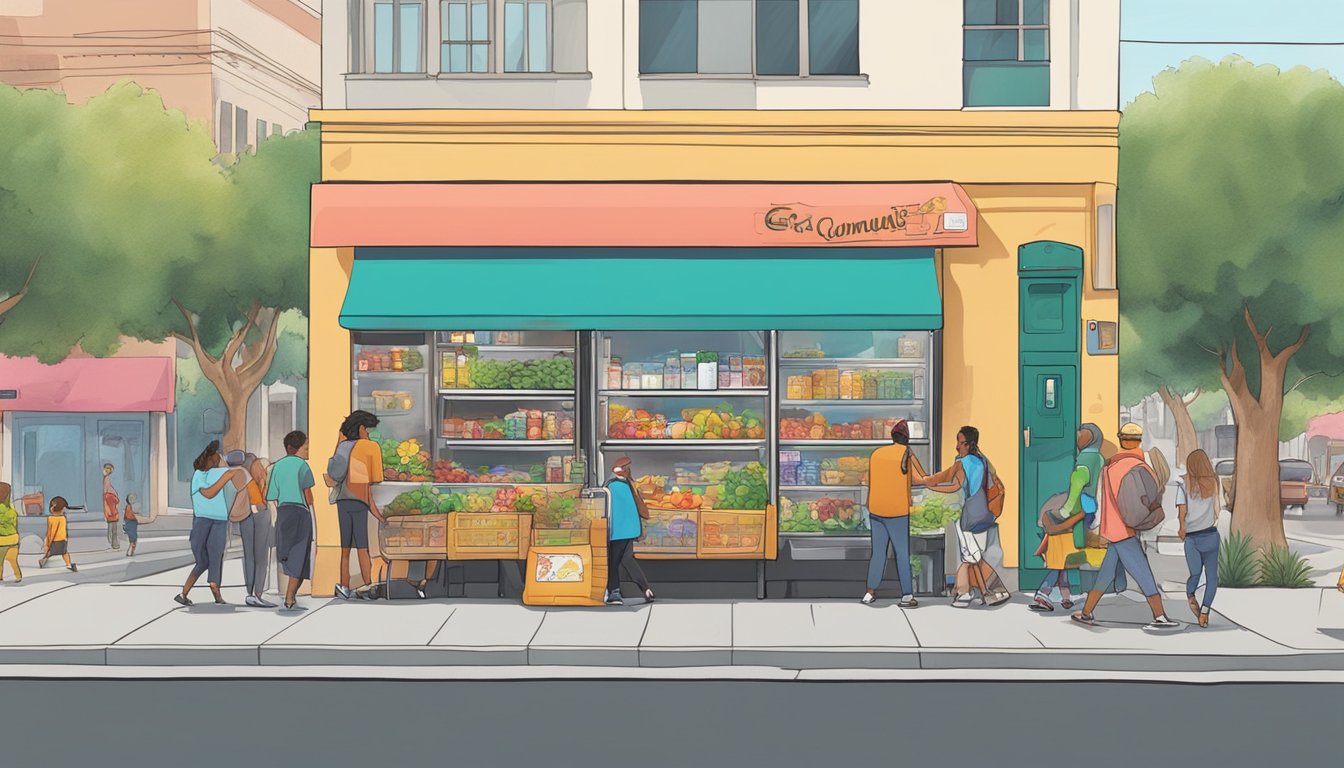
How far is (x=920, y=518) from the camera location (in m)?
16.4

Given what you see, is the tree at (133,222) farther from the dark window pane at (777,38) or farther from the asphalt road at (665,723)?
the asphalt road at (665,723)

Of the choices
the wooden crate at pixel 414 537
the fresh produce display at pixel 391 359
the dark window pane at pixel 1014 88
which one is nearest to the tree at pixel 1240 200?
the dark window pane at pixel 1014 88

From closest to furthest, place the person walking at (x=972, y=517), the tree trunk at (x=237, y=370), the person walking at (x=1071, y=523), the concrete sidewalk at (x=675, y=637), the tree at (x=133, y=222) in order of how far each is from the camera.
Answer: the concrete sidewalk at (x=675, y=637)
the person walking at (x=1071, y=523)
the person walking at (x=972, y=517)
the tree at (x=133, y=222)
the tree trunk at (x=237, y=370)

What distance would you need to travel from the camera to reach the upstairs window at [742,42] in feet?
57.1

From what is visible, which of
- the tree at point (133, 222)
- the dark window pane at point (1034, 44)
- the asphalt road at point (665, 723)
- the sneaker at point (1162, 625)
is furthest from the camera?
the tree at point (133, 222)

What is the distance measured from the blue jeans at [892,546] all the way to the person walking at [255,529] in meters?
6.11

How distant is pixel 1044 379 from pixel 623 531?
497 centimetres

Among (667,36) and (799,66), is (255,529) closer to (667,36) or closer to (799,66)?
(667,36)

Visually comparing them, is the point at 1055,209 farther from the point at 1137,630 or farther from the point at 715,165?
the point at 1137,630

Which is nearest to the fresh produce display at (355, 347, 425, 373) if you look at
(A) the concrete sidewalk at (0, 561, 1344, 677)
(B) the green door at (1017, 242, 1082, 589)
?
(A) the concrete sidewalk at (0, 561, 1344, 677)

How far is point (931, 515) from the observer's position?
1636 centimetres

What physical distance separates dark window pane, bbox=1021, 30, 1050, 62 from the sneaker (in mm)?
6450

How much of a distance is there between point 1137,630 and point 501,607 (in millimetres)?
6114

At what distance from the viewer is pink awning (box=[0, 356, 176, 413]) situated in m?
43.0
